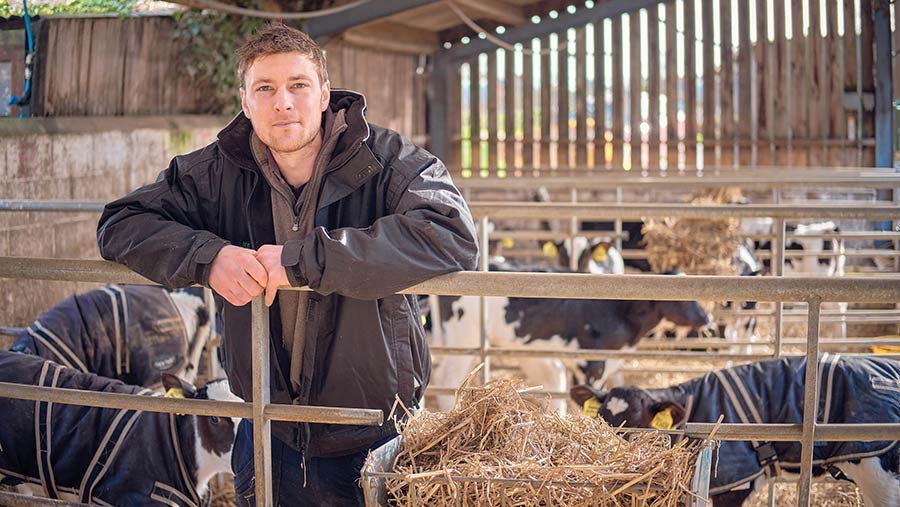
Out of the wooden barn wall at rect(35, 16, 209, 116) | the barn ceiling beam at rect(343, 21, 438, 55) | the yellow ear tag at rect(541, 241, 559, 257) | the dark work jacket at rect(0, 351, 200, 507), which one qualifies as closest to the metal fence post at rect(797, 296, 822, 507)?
the dark work jacket at rect(0, 351, 200, 507)

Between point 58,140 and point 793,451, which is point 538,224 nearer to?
point 58,140

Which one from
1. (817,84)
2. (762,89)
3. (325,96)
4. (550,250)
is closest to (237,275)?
(325,96)

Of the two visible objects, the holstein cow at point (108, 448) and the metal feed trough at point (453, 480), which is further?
the holstein cow at point (108, 448)

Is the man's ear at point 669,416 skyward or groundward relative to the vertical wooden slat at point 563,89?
groundward

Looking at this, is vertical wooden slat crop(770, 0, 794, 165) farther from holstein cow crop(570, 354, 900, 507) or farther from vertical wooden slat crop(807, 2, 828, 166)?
holstein cow crop(570, 354, 900, 507)


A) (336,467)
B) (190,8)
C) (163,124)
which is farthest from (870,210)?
(190,8)

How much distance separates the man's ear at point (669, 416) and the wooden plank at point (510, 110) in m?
10.9

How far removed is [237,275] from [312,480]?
0.69 metres

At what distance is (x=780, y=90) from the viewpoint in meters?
14.8

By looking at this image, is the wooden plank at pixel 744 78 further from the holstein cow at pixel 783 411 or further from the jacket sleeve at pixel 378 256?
the jacket sleeve at pixel 378 256

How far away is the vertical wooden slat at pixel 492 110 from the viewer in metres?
15.1

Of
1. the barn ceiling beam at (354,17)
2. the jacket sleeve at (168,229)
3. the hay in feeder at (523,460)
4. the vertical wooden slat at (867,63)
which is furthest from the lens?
the vertical wooden slat at (867,63)

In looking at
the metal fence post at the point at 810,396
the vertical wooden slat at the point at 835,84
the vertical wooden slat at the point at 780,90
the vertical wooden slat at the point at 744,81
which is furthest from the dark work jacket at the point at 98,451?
the vertical wooden slat at the point at 835,84

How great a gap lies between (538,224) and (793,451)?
977 cm
